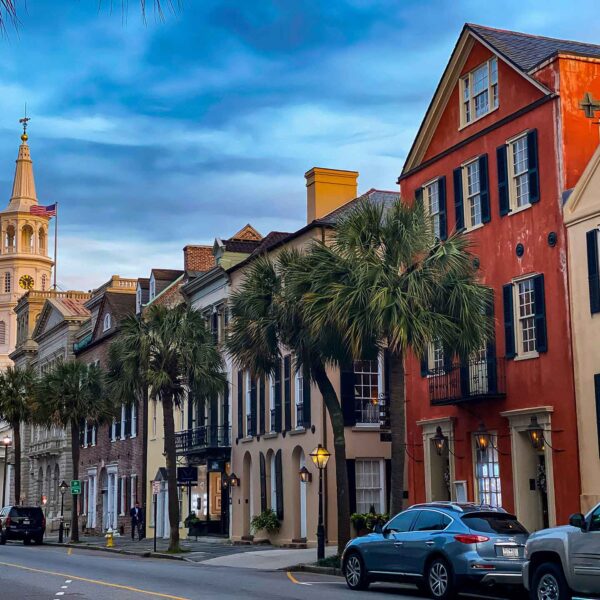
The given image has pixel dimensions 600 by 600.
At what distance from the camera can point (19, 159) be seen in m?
129

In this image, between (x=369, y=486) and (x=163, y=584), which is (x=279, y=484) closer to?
(x=369, y=486)

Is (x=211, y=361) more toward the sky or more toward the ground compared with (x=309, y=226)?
more toward the ground

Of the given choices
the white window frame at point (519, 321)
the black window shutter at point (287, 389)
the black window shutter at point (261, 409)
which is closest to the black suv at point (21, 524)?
the black window shutter at point (261, 409)

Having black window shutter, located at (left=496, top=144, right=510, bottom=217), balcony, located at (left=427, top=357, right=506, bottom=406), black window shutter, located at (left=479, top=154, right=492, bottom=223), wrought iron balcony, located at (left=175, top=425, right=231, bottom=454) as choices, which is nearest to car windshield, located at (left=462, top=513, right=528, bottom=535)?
balcony, located at (left=427, top=357, right=506, bottom=406)

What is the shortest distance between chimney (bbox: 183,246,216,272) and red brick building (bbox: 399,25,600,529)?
71.0 feet

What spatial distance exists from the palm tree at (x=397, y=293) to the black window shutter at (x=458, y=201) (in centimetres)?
395

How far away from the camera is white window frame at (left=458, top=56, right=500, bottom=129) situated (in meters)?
29.8

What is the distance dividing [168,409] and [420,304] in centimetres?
1598

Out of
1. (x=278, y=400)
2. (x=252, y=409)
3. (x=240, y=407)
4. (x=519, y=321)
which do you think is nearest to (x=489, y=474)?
(x=519, y=321)

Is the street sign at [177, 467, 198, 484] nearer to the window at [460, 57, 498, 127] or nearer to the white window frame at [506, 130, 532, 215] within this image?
the window at [460, 57, 498, 127]

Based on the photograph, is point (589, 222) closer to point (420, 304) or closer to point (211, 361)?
point (420, 304)

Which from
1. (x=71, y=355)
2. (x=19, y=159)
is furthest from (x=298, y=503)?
(x=19, y=159)

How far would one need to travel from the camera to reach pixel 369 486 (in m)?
36.9

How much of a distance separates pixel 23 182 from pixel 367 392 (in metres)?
104
